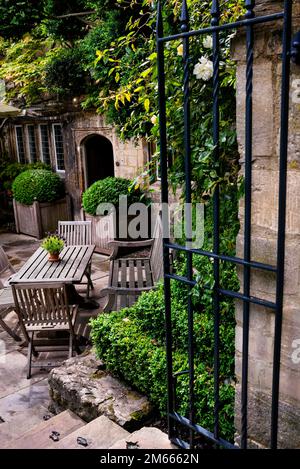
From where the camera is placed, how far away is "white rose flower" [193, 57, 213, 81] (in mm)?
2281

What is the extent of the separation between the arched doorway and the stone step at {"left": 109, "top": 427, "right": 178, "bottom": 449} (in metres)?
8.45

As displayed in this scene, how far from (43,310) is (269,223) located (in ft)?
11.6

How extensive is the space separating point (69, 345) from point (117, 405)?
2.02m

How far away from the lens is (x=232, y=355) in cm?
315

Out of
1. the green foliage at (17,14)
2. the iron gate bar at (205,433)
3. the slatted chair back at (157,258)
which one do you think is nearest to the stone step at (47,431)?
the iron gate bar at (205,433)

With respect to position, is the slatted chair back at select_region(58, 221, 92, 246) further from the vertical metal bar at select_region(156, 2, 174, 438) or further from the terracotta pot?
the vertical metal bar at select_region(156, 2, 174, 438)

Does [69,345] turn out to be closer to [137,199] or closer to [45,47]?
[137,199]

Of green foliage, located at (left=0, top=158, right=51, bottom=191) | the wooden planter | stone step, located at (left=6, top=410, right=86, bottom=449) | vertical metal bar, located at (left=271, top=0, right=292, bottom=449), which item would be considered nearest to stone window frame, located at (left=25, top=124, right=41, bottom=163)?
green foliage, located at (left=0, top=158, right=51, bottom=191)

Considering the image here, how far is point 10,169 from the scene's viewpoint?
1205cm

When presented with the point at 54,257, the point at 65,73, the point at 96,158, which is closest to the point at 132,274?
the point at 54,257

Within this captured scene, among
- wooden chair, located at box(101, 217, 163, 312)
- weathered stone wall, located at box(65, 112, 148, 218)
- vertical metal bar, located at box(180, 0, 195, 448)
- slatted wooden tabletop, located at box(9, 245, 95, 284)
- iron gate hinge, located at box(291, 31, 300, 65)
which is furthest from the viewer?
weathered stone wall, located at box(65, 112, 148, 218)

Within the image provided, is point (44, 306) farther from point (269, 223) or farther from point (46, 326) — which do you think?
point (269, 223)

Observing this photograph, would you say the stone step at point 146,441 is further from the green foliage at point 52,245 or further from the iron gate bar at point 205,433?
the green foliage at point 52,245

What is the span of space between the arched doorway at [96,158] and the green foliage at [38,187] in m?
0.79
